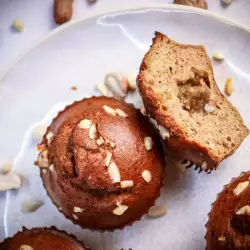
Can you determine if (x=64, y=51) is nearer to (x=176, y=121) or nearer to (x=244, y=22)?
(x=176, y=121)

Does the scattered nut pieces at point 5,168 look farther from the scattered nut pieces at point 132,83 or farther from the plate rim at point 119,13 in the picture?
the scattered nut pieces at point 132,83

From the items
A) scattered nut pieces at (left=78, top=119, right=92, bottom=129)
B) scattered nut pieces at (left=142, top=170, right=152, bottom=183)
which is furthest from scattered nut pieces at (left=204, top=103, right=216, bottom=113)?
scattered nut pieces at (left=78, top=119, right=92, bottom=129)

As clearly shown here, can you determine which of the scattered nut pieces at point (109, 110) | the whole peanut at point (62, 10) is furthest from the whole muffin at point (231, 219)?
the whole peanut at point (62, 10)

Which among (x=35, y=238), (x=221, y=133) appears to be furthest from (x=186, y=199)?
(x=35, y=238)

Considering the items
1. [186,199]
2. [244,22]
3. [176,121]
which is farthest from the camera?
[244,22]

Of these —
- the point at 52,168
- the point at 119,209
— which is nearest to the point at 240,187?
the point at 119,209

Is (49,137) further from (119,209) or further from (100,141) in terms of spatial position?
(119,209)
